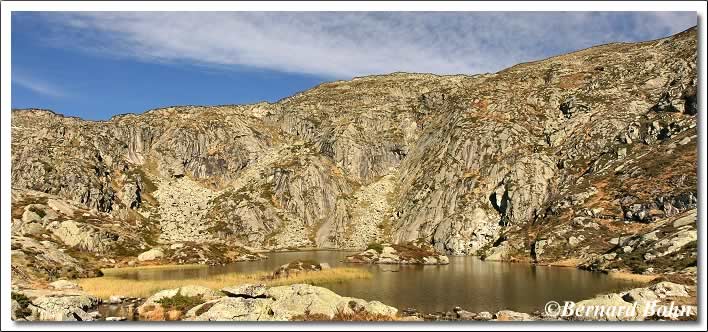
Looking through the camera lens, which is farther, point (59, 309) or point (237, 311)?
point (59, 309)

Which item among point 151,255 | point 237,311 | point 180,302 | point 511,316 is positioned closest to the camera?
point 511,316

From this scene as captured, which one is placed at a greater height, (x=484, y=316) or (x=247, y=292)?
(x=247, y=292)

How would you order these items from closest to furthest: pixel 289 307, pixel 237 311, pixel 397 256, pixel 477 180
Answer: pixel 237 311 → pixel 289 307 → pixel 397 256 → pixel 477 180

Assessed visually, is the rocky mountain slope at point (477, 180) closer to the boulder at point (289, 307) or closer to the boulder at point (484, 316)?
the boulder at point (484, 316)

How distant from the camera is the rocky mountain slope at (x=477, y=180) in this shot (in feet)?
345

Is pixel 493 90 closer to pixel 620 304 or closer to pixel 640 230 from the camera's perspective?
pixel 640 230

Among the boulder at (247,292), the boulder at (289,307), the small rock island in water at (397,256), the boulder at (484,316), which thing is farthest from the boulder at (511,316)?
the small rock island in water at (397,256)

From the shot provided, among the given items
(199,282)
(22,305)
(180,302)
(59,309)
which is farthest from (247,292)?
(199,282)

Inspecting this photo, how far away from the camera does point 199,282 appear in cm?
6581

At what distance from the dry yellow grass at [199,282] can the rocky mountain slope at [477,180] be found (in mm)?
40340

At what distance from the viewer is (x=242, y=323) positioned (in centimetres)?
3547

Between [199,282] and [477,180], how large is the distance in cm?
10146

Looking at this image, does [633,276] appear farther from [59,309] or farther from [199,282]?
[59,309]

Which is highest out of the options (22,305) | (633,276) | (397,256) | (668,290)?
(668,290)
